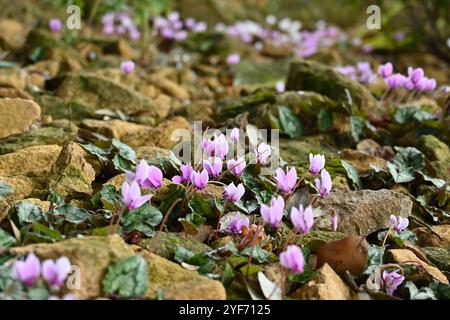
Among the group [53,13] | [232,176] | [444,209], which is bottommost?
[444,209]

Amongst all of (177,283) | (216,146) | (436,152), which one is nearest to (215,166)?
(216,146)

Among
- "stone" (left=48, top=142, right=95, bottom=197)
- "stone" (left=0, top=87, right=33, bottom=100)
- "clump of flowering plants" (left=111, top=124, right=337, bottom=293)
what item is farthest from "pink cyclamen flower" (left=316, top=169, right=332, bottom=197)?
"stone" (left=0, top=87, right=33, bottom=100)

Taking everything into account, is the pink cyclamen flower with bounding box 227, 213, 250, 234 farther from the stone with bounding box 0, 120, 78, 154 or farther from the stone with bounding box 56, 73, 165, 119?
the stone with bounding box 56, 73, 165, 119

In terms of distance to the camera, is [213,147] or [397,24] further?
[397,24]

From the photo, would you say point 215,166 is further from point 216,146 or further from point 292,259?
point 292,259

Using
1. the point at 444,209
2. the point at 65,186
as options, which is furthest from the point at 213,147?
the point at 444,209
